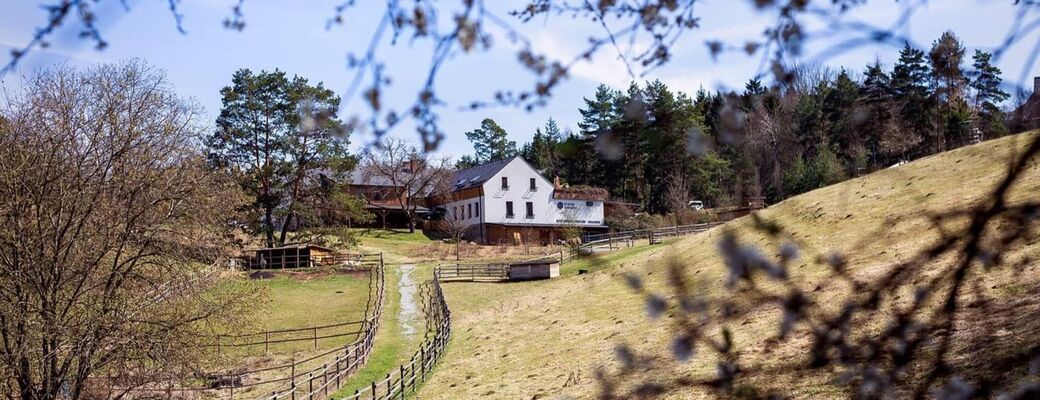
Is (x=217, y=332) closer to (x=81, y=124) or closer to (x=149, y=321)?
(x=149, y=321)

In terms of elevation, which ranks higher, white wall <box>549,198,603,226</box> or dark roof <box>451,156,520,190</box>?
dark roof <box>451,156,520,190</box>

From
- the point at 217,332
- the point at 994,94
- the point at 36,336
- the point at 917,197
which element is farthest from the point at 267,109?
the point at 994,94

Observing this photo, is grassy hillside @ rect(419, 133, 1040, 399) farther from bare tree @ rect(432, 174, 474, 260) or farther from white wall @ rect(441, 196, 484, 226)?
white wall @ rect(441, 196, 484, 226)

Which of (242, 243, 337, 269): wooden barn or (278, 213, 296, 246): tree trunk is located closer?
(242, 243, 337, 269): wooden barn

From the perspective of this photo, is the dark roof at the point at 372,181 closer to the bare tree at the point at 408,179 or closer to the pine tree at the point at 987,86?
the bare tree at the point at 408,179

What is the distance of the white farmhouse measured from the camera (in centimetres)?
6181

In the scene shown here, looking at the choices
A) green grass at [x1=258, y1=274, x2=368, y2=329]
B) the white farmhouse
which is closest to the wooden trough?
green grass at [x1=258, y1=274, x2=368, y2=329]

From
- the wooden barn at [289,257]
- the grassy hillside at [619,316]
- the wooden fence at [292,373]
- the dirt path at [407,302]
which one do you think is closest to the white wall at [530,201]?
the dirt path at [407,302]

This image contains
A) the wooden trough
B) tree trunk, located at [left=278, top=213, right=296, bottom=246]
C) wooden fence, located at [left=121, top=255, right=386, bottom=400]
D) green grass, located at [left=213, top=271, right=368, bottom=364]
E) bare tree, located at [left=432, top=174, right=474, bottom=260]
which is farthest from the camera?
bare tree, located at [left=432, top=174, right=474, bottom=260]

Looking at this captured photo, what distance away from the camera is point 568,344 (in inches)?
782

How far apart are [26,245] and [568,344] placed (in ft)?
39.5

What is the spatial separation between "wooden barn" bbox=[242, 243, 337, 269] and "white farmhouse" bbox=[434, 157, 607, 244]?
45.8 ft

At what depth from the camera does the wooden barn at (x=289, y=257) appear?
47.3m

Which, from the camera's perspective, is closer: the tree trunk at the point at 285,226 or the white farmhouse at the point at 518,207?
the tree trunk at the point at 285,226
